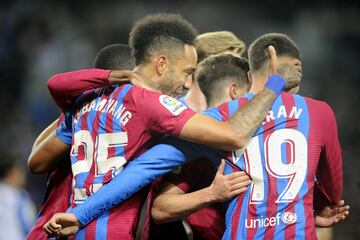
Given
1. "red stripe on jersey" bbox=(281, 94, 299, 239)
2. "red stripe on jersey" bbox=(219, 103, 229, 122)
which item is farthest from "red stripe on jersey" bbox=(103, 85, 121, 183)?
"red stripe on jersey" bbox=(281, 94, 299, 239)

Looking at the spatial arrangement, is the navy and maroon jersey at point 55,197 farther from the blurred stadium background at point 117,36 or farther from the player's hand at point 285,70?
the blurred stadium background at point 117,36

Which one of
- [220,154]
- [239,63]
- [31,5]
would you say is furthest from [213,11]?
[220,154]

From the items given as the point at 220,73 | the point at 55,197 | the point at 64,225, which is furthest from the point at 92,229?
the point at 220,73

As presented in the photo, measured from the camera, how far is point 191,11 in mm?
10391

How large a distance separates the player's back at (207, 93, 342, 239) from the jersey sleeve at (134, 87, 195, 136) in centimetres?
33

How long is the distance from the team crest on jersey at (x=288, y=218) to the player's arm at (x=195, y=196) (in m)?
0.24

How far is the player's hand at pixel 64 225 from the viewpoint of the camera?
3740 mm

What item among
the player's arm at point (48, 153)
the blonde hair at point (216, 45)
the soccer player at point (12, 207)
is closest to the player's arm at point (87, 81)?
the player's arm at point (48, 153)

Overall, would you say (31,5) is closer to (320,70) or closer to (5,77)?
(5,77)

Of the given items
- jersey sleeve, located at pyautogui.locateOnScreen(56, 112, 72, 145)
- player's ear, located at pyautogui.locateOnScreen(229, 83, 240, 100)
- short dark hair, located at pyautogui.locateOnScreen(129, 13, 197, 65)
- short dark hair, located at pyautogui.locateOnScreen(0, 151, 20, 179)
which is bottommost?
short dark hair, located at pyautogui.locateOnScreen(0, 151, 20, 179)

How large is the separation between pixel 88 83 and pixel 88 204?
0.62m

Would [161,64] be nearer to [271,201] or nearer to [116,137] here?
[116,137]

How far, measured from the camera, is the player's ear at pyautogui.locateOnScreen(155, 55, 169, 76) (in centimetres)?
398

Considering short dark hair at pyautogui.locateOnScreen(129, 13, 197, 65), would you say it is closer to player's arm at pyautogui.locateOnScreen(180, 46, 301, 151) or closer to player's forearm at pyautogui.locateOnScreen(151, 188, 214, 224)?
player's arm at pyautogui.locateOnScreen(180, 46, 301, 151)
